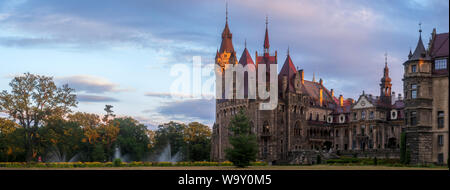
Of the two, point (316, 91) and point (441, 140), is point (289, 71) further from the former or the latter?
point (441, 140)

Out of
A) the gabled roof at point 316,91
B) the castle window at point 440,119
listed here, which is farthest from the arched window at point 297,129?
the castle window at point 440,119

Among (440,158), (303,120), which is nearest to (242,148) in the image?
(440,158)

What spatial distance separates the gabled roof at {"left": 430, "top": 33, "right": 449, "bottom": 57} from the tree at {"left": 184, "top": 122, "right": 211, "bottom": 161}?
54858 mm

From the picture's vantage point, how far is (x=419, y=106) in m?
65.6

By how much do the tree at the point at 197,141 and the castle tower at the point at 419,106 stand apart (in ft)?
168

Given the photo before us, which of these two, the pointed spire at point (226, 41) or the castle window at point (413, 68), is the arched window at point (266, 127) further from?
the castle window at point (413, 68)

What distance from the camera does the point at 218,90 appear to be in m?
103

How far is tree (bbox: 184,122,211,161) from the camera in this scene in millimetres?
110500

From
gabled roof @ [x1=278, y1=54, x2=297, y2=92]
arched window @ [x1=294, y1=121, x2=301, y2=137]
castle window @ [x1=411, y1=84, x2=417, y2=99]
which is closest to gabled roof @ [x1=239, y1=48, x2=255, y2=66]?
gabled roof @ [x1=278, y1=54, x2=297, y2=92]

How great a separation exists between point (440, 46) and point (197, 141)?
195 ft

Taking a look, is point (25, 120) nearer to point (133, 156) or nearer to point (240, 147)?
point (240, 147)

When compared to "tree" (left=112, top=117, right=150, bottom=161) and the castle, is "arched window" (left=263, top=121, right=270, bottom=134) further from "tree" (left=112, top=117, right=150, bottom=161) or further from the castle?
"tree" (left=112, top=117, right=150, bottom=161)

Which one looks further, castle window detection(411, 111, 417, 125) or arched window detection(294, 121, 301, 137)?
arched window detection(294, 121, 301, 137)

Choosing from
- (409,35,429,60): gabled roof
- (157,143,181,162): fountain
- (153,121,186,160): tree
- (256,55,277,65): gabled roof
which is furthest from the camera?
(153,121,186,160): tree
